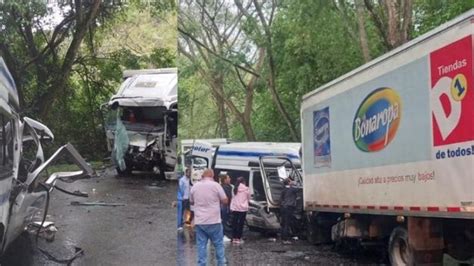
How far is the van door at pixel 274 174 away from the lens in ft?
14.9

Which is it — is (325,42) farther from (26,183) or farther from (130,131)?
(26,183)

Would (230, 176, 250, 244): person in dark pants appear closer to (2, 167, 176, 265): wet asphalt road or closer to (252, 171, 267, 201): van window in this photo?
(252, 171, 267, 201): van window

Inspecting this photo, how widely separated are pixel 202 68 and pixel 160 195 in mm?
791

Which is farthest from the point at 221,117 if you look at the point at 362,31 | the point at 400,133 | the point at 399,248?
the point at 399,248

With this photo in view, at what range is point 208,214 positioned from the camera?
13.4 feet

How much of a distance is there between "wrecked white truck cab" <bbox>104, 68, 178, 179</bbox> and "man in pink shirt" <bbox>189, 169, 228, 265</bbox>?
1.53 feet

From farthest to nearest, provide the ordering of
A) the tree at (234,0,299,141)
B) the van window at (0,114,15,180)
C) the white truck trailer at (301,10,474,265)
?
the tree at (234,0,299,141), the white truck trailer at (301,10,474,265), the van window at (0,114,15,180)

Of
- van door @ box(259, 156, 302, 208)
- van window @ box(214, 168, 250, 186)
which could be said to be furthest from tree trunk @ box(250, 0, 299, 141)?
van window @ box(214, 168, 250, 186)

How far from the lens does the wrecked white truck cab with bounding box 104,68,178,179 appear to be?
10.9ft

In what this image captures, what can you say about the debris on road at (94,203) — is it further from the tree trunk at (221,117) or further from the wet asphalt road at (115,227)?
the tree trunk at (221,117)

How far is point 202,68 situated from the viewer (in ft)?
12.6

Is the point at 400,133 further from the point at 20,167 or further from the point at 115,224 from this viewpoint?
the point at 20,167

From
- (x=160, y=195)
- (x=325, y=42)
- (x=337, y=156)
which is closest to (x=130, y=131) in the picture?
(x=160, y=195)

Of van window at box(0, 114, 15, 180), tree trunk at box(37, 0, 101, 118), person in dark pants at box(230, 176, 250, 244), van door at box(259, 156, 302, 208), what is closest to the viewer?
van window at box(0, 114, 15, 180)
